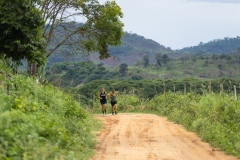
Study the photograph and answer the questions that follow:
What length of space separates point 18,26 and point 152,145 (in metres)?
5.20

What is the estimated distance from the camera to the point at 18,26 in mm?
14141

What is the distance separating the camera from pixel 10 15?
14.2 metres

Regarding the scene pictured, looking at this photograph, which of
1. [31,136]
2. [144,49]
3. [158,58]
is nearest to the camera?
[31,136]

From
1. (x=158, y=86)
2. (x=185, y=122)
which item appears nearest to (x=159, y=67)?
(x=158, y=86)

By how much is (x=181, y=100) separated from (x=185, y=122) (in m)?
6.65

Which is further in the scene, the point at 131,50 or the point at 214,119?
the point at 131,50

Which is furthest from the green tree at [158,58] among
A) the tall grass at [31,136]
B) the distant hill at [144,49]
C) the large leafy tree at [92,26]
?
the tall grass at [31,136]

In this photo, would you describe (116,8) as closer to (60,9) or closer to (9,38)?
(60,9)

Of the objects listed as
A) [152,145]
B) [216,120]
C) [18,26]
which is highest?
[18,26]

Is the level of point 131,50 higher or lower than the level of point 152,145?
higher

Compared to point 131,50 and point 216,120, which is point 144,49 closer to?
A: point 131,50

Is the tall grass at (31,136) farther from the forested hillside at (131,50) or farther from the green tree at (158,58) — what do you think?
the forested hillside at (131,50)

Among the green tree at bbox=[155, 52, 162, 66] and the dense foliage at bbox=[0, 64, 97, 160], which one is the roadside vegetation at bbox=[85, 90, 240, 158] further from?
the green tree at bbox=[155, 52, 162, 66]

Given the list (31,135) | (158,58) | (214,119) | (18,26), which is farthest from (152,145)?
(158,58)
